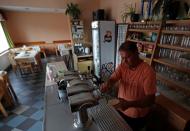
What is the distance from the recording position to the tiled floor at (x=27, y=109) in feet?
7.29

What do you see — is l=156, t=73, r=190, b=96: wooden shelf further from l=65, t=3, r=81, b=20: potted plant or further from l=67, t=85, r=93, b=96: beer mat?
l=65, t=3, r=81, b=20: potted plant

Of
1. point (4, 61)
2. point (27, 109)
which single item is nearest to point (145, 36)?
point (27, 109)

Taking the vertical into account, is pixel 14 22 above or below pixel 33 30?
above

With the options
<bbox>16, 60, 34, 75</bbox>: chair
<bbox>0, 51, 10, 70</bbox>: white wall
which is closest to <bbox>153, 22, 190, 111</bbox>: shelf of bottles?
<bbox>16, 60, 34, 75</bbox>: chair

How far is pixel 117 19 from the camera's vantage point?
11.2 feet

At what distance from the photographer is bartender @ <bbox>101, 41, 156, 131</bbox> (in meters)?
1.13

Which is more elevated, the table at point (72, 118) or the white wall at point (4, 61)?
the table at point (72, 118)

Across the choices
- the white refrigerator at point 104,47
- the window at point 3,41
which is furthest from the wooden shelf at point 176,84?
the window at point 3,41

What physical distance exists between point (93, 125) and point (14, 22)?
25.9 feet

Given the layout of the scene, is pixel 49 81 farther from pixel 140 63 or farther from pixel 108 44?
pixel 108 44

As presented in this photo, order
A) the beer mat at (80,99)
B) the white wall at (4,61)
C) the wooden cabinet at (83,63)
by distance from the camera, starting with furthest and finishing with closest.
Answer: the white wall at (4,61) < the wooden cabinet at (83,63) < the beer mat at (80,99)

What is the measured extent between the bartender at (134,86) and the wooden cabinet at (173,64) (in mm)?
561

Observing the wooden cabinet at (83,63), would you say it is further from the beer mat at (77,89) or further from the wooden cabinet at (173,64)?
the beer mat at (77,89)

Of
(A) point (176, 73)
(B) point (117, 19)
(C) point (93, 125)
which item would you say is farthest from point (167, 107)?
(B) point (117, 19)
